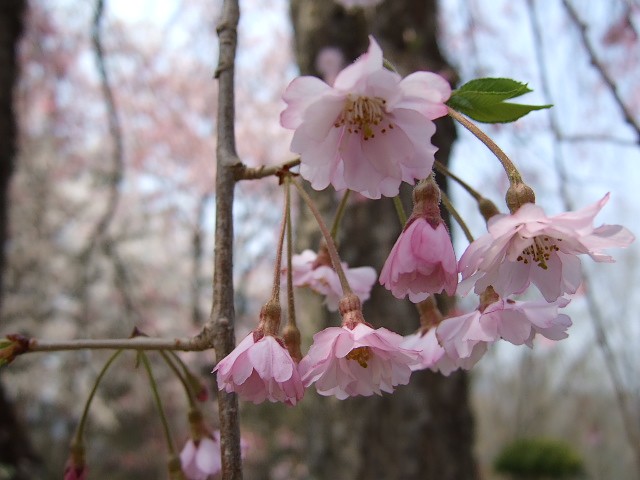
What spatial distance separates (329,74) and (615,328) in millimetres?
11167

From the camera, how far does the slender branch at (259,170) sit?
679mm

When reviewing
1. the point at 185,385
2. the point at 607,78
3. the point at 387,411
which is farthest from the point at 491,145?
the point at 387,411

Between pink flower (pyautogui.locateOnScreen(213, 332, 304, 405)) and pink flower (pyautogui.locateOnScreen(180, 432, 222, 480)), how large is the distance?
0.75 ft

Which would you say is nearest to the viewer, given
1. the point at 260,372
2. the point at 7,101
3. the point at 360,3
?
the point at 260,372

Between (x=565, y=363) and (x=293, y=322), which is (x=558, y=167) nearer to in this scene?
(x=293, y=322)

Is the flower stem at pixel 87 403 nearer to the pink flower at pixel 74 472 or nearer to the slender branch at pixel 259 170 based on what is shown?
the pink flower at pixel 74 472

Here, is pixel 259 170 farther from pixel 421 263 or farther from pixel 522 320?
pixel 522 320

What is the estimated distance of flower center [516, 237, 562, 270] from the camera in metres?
0.63

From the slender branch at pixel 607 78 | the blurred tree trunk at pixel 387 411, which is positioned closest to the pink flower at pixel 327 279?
the slender branch at pixel 607 78

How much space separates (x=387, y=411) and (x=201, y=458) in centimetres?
177

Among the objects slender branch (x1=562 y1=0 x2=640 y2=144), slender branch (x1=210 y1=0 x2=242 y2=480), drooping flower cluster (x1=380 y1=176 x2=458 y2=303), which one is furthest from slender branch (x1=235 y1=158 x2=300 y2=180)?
slender branch (x1=562 y1=0 x2=640 y2=144)

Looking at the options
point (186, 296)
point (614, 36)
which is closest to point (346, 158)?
point (614, 36)

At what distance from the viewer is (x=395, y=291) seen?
61 centimetres

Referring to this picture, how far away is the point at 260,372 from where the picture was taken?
22.9 inches
